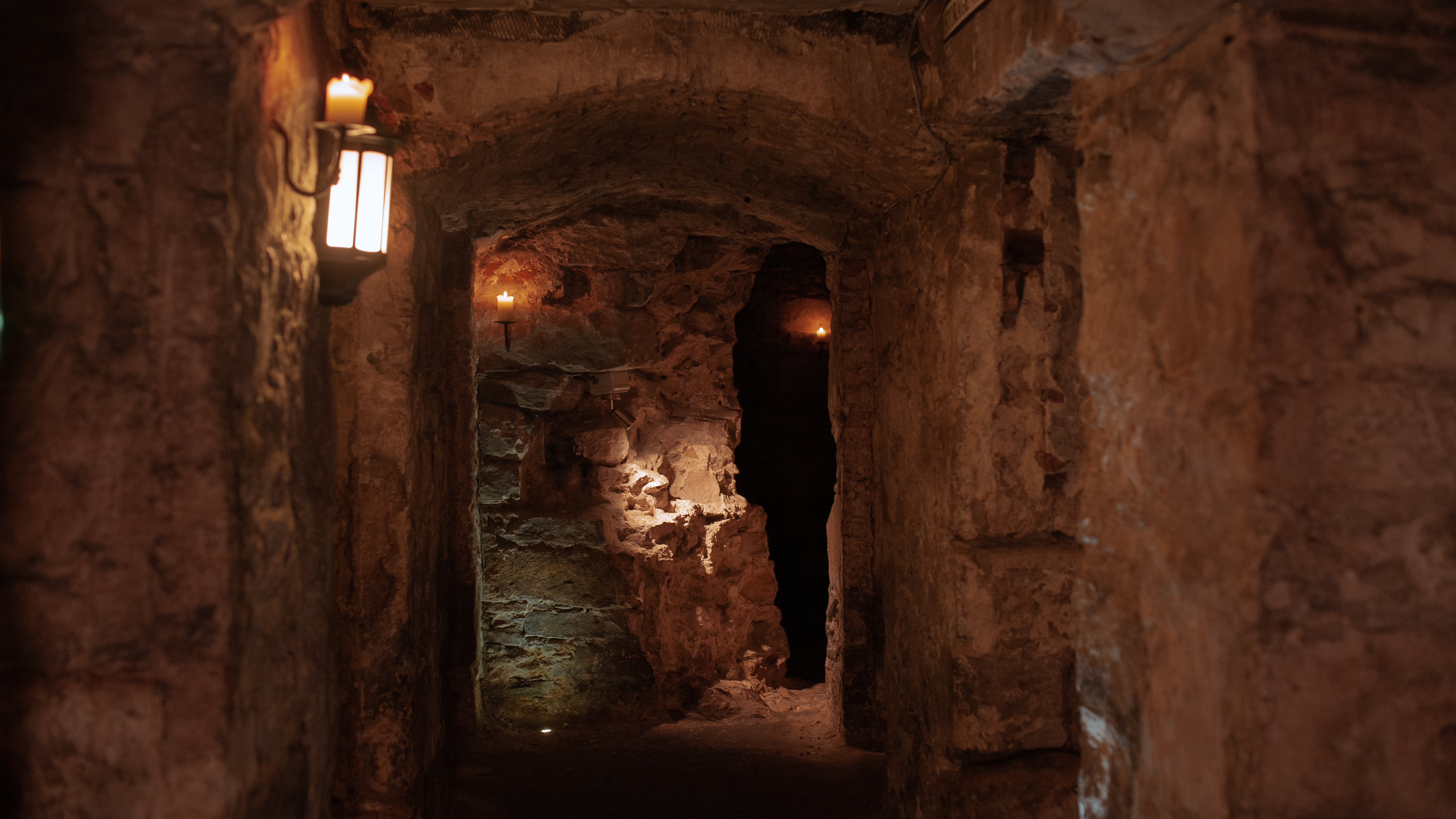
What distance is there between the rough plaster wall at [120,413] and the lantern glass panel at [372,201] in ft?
1.37

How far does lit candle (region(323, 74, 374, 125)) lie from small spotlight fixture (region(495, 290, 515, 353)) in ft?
9.32

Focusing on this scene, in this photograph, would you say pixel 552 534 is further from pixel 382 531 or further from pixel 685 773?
pixel 382 531

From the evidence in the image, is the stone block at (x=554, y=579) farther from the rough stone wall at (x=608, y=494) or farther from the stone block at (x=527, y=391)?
the stone block at (x=527, y=391)

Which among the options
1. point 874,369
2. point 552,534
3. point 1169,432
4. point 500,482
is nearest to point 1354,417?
point 1169,432

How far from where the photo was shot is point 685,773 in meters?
3.73

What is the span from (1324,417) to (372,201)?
5.82 feet

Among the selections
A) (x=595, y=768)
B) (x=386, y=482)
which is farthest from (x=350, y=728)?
(x=595, y=768)

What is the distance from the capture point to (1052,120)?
211 centimetres

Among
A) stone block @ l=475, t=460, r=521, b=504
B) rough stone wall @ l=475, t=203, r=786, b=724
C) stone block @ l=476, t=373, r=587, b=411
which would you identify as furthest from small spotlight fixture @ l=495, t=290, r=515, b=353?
stone block @ l=475, t=460, r=521, b=504

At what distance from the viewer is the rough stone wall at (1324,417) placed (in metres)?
1.10

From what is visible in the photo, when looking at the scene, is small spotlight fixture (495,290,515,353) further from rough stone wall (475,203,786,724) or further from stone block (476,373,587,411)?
stone block (476,373,587,411)

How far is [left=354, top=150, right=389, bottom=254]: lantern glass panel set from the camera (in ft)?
6.12

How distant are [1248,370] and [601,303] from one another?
405cm

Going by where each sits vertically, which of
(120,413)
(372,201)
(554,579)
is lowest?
(554,579)
